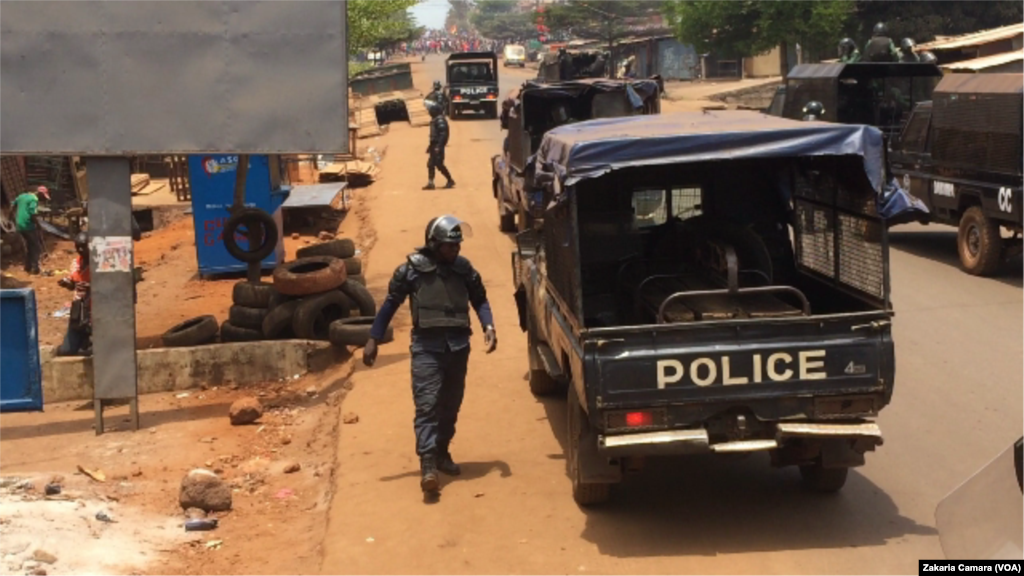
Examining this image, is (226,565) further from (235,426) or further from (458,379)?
(235,426)

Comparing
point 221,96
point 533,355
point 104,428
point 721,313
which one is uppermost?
point 221,96

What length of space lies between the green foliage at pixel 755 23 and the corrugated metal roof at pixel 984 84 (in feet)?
65.3

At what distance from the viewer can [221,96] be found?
414 inches

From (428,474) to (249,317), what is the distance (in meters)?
5.57

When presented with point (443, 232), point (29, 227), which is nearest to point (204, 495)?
point (443, 232)

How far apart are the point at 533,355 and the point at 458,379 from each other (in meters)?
1.85

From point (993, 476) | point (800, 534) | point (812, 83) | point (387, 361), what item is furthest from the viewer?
point (812, 83)

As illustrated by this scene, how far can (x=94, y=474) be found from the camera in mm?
8914

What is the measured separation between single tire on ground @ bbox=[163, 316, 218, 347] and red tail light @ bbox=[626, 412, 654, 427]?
7338 mm

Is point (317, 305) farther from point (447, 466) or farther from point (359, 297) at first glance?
point (447, 466)

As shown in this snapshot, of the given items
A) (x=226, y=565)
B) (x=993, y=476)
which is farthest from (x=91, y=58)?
(x=993, y=476)

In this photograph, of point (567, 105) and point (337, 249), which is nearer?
point (337, 249)

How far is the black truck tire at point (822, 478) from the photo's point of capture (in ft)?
23.1

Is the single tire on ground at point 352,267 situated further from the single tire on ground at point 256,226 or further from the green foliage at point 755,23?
the green foliage at point 755,23
